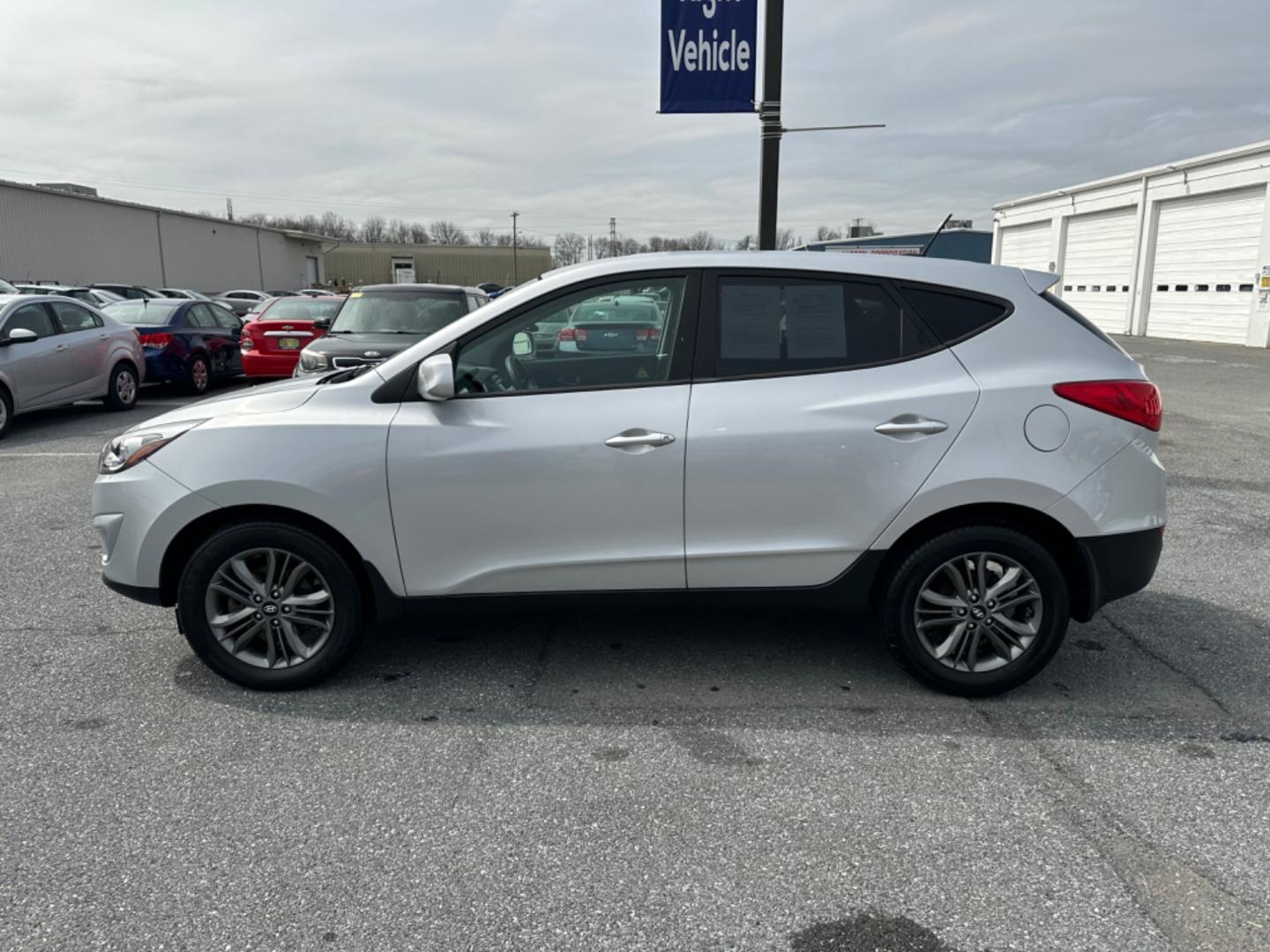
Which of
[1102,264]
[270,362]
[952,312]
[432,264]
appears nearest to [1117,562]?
[952,312]

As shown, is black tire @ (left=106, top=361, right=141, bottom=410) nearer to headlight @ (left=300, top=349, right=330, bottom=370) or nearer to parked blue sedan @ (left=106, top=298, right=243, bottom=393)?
parked blue sedan @ (left=106, top=298, right=243, bottom=393)

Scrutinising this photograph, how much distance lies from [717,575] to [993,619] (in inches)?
44.6

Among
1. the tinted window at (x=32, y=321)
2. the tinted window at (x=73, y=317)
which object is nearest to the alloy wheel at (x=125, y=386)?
the tinted window at (x=73, y=317)

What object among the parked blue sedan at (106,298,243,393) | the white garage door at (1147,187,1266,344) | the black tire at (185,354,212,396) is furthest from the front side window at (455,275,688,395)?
the white garage door at (1147,187,1266,344)

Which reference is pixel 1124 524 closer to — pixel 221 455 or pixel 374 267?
pixel 221 455

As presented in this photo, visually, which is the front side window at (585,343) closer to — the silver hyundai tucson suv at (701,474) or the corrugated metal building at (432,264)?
the silver hyundai tucson suv at (701,474)

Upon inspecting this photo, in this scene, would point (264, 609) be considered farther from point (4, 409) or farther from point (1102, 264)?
point (1102, 264)

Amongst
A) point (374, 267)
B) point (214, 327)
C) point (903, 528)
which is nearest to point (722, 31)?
point (903, 528)

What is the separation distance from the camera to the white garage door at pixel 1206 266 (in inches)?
986

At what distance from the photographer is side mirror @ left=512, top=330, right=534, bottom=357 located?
3727 mm

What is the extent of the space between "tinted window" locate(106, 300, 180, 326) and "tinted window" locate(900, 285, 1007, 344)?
13063mm

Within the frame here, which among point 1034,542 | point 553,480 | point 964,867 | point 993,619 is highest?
point 553,480

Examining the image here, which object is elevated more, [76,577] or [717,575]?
[717,575]

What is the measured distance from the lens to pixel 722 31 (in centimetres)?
853
